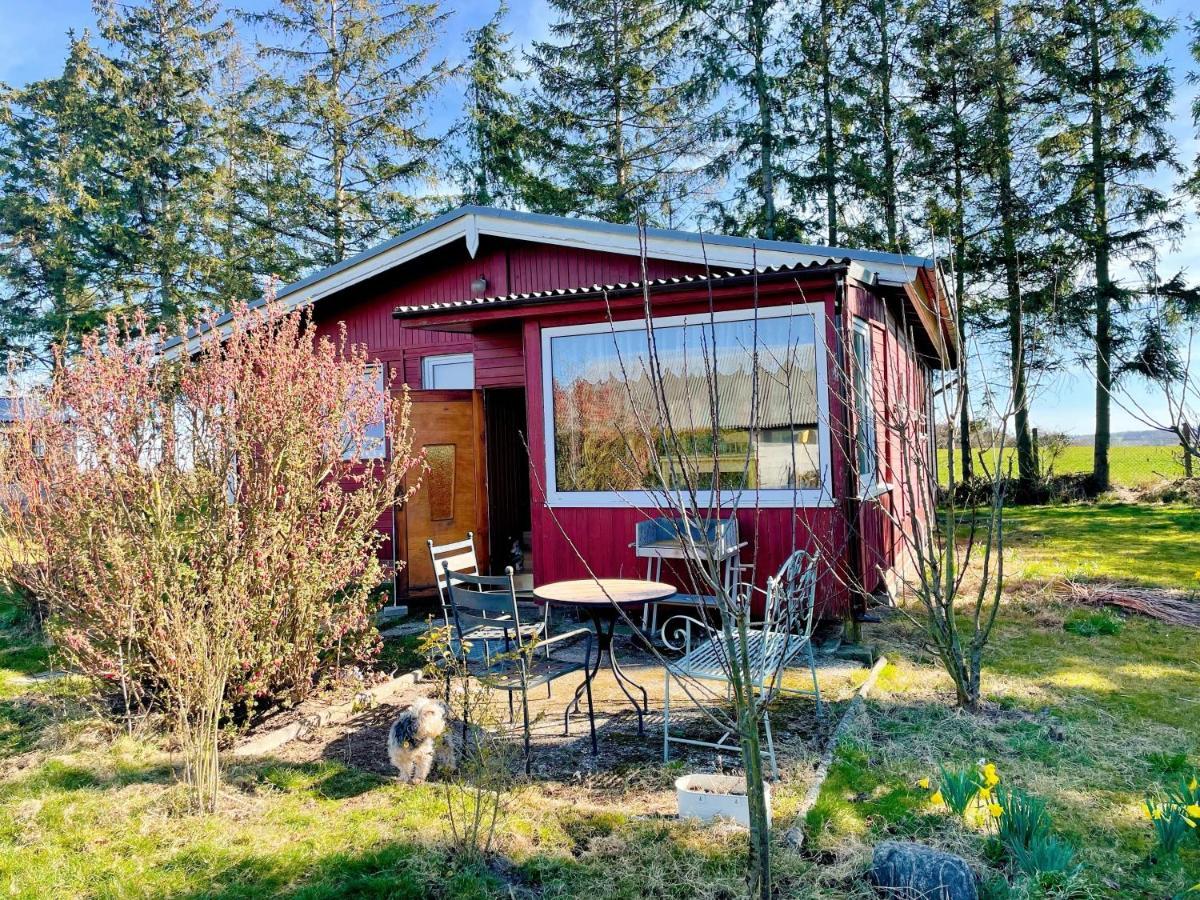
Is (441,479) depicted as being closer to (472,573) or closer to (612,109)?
(472,573)

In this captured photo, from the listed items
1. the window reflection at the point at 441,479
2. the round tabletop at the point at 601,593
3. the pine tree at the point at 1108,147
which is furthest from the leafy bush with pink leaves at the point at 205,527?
the pine tree at the point at 1108,147

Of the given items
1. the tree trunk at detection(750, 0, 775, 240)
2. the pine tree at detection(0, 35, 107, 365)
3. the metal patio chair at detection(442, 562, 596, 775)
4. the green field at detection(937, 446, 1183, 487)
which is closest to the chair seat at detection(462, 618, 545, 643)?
the metal patio chair at detection(442, 562, 596, 775)

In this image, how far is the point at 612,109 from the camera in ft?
65.1

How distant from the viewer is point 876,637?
20.8ft

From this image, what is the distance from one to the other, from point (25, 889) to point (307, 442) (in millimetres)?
2578

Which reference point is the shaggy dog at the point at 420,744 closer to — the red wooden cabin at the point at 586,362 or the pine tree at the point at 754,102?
the red wooden cabin at the point at 586,362

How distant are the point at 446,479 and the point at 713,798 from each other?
576cm

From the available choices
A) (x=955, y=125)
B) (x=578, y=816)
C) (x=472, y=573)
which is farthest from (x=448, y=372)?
(x=955, y=125)

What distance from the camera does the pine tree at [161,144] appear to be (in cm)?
1955

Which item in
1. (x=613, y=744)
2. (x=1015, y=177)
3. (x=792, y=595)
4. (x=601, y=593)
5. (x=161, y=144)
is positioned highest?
(x=161, y=144)

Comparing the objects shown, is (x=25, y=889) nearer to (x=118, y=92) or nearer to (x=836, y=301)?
(x=836, y=301)

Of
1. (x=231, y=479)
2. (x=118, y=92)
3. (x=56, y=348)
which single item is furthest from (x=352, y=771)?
(x=118, y=92)

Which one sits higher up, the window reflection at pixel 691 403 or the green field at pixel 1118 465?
the window reflection at pixel 691 403

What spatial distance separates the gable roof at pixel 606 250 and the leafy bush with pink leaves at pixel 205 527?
199cm
